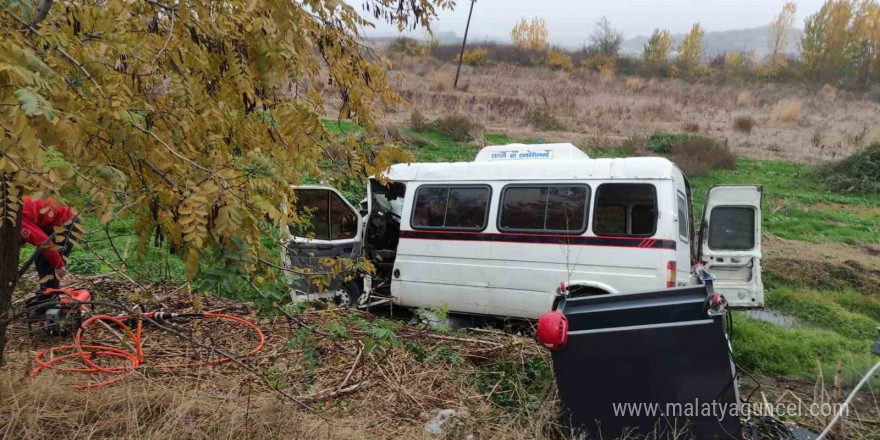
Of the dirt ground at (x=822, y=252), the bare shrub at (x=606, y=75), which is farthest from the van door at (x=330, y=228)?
the bare shrub at (x=606, y=75)

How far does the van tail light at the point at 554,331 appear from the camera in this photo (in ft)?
11.0

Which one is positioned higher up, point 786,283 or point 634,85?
point 634,85

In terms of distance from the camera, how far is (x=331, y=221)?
7.42 meters

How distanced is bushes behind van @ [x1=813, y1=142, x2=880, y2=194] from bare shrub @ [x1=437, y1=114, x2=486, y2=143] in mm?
10517

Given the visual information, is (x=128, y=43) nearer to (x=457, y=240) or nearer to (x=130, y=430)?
(x=130, y=430)

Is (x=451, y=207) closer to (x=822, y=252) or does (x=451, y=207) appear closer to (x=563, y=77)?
(x=822, y=252)

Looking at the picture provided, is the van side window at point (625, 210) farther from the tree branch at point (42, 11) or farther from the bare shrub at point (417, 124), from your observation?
the bare shrub at point (417, 124)

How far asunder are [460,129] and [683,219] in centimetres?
1456

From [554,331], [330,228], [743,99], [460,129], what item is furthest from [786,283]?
[743,99]

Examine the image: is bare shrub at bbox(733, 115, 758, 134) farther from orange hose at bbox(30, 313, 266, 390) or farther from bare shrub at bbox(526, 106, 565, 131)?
orange hose at bbox(30, 313, 266, 390)

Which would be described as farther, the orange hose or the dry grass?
the dry grass

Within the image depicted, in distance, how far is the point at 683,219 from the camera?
6.73 metres

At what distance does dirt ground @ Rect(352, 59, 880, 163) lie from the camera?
76.0ft

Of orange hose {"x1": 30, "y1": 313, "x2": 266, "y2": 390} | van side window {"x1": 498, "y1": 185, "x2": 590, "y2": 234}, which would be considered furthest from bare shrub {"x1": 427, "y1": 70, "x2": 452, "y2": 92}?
orange hose {"x1": 30, "y1": 313, "x2": 266, "y2": 390}
